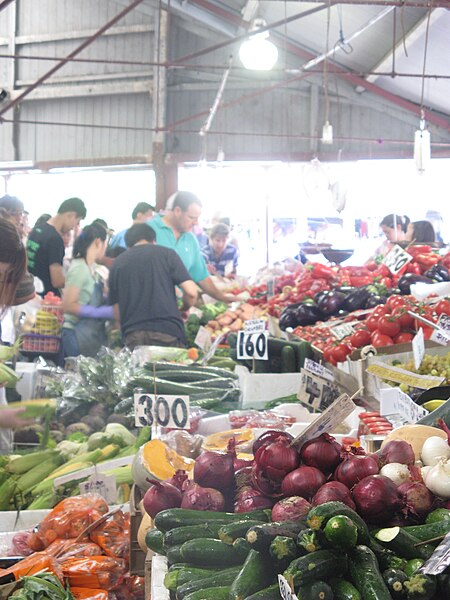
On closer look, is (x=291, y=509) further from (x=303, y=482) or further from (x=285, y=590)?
(x=285, y=590)

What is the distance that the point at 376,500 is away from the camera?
1.81 metres

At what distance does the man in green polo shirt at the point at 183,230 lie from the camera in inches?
269

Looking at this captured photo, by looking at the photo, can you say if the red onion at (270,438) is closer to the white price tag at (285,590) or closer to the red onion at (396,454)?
the red onion at (396,454)

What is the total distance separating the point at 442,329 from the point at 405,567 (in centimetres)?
224

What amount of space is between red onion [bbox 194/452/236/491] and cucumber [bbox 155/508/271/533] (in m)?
0.11

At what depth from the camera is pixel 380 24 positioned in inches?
442

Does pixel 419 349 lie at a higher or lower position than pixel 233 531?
higher

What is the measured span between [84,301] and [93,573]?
4.06m

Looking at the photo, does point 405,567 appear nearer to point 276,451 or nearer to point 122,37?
point 276,451

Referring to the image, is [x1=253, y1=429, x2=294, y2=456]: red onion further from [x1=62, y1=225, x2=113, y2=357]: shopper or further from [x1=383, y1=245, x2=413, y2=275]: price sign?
[x1=383, y1=245, x2=413, y2=275]: price sign

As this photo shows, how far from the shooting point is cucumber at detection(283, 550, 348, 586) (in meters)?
1.54

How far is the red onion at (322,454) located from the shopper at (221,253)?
9014mm

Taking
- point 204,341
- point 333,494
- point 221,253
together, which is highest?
point 221,253

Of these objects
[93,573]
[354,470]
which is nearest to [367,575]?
[354,470]
